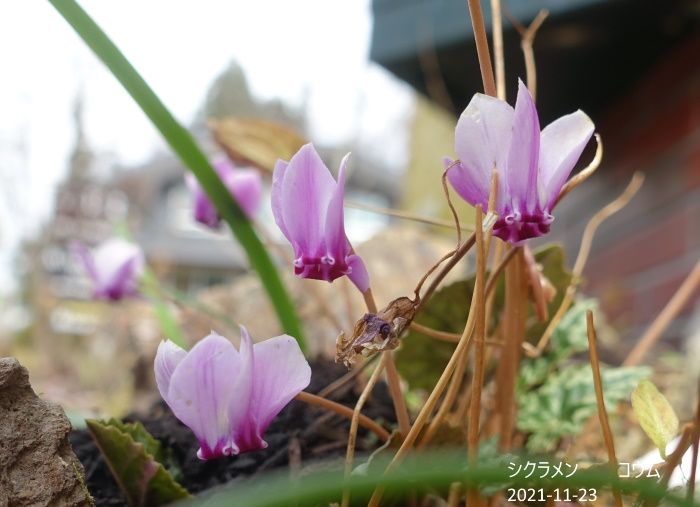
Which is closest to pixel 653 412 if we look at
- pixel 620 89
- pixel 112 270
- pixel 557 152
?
pixel 557 152

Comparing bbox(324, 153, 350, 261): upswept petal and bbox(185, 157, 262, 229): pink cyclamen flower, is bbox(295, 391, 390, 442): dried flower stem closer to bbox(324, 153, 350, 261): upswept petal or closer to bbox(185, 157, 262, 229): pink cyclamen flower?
bbox(324, 153, 350, 261): upswept petal

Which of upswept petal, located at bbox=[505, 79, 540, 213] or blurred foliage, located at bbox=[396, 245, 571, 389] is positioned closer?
upswept petal, located at bbox=[505, 79, 540, 213]

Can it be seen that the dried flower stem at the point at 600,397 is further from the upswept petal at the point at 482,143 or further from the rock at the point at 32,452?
the rock at the point at 32,452

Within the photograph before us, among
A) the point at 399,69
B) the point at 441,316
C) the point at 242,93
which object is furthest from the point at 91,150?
the point at 441,316

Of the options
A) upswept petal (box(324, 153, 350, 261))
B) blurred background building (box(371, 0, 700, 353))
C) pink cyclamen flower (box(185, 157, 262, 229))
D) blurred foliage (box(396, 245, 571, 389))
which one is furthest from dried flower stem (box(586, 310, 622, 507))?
blurred background building (box(371, 0, 700, 353))

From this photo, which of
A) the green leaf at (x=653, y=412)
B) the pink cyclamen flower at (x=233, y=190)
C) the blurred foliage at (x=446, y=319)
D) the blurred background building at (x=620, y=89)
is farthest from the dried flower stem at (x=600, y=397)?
the blurred background building at (x=620, y=89)

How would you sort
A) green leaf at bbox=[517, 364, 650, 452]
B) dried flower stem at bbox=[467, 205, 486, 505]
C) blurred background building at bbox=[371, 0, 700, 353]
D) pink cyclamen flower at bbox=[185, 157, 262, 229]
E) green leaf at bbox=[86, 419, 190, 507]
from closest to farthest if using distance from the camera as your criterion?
dried flower stem at bbox=[467, 205, 486, 505] → green leaf at bbox=[86, 419, 190, 507] → green leaf at bbox=[517, 364, 650, 452] → pink cyclamen flower at bbox=[185, 157, 262, 229] → blurred background building at bbox=[371, 0, 700, 353]

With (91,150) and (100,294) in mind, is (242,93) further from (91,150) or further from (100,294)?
(100,294)
